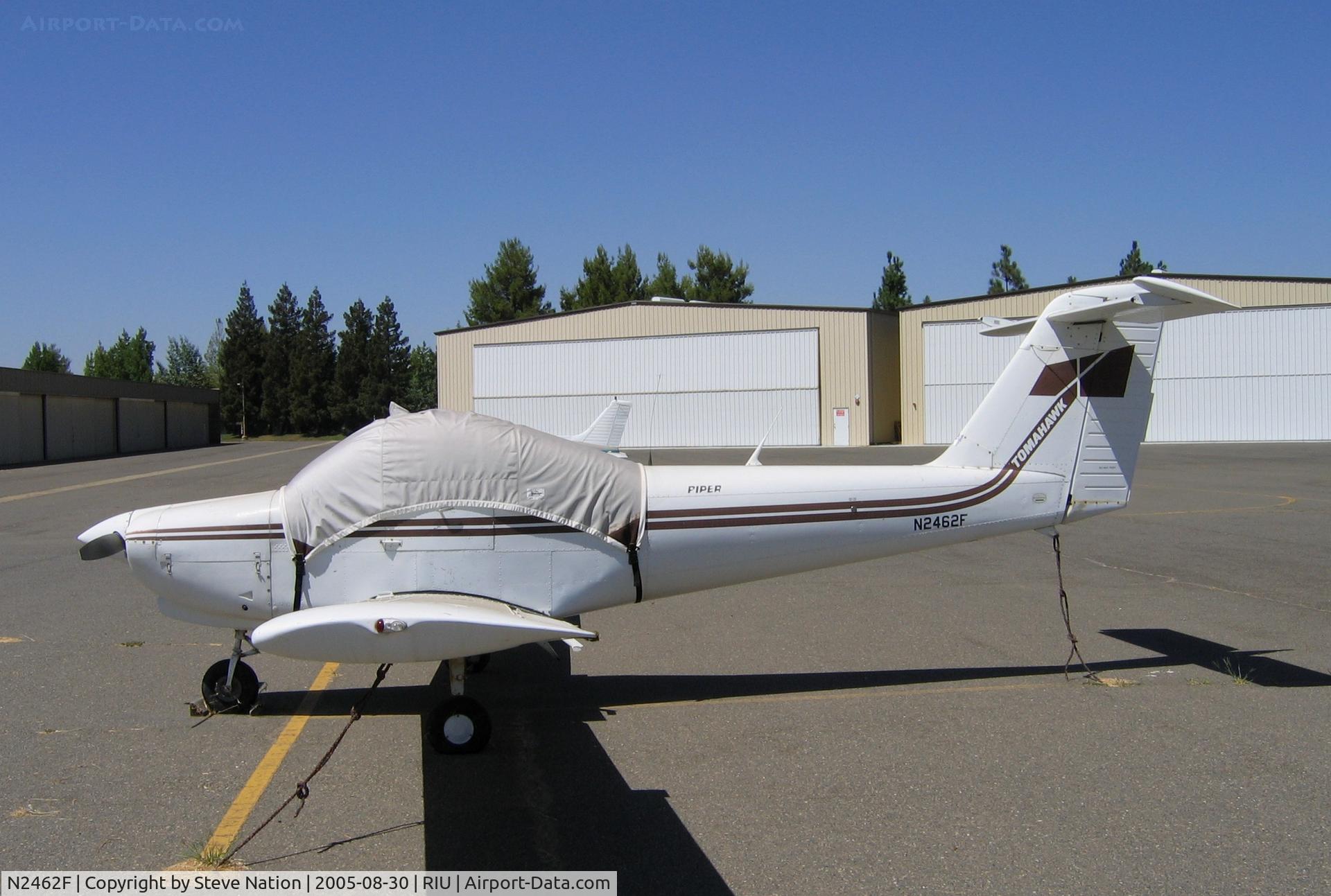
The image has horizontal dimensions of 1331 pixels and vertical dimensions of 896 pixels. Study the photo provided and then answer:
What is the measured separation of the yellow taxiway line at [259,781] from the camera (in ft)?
14.3

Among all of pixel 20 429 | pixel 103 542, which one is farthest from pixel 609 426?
pixel 20 429

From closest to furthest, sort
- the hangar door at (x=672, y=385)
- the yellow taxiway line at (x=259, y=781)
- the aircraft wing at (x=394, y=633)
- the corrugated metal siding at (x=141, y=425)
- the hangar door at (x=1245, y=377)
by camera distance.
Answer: the yellow taxiway line at (x=259, y=781) → the aircraft wing at (x=394, y=633) → the hangar door at (x=1245, y=377) → the hangar door at (x=672, y=385) → the corrugated metal siding at (x=141, y=425)

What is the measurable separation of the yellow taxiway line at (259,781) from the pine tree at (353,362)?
75.3 metres

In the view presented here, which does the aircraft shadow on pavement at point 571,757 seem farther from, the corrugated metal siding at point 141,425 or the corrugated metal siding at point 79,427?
the corrugated metal siding at point 141,425

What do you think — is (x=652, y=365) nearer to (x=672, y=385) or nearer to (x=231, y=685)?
(x=672, y=385)

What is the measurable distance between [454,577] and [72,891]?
8.26 ft

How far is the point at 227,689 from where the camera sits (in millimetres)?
6160

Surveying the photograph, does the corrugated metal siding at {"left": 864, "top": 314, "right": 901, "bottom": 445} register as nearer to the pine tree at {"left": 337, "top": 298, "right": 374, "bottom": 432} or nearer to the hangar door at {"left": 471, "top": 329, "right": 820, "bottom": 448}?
the hangar door at {"left": 471, "top": 329, "right": 820, "bottom": 448}

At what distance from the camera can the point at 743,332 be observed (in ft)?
142

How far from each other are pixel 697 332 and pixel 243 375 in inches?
2272

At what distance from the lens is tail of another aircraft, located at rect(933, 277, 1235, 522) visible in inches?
277

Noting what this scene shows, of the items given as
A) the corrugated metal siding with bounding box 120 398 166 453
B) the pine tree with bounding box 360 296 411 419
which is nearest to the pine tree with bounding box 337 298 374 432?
the pine tree with bounding box 360 296 411 419

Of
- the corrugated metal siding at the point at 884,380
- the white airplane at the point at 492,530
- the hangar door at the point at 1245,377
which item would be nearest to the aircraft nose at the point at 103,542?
the white airplane at the point at 492,530

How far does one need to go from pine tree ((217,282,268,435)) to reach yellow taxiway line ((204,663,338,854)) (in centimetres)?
8599
